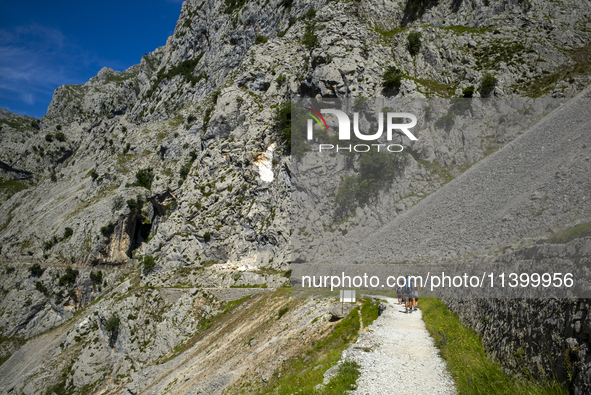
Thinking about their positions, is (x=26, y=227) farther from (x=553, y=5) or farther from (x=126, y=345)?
(x=553, y=5)

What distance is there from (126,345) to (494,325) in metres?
40.0

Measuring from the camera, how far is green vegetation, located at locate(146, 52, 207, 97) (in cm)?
10412

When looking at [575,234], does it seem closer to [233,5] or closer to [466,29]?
[466,29]

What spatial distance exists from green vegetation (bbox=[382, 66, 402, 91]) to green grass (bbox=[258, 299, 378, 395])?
3888 cm

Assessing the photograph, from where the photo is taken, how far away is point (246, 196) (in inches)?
1906

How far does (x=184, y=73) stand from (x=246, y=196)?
267 ft

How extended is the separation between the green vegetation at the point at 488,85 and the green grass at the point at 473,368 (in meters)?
43.5

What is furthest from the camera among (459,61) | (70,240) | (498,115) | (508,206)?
(70,240)

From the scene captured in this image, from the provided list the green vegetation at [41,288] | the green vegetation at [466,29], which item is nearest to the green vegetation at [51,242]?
the green vegetation at [41,288]

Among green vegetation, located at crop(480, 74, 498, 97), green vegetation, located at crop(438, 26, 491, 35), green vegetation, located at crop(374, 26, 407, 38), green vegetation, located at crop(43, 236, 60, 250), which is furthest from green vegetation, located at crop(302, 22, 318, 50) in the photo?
green vegetation, located at crop(43, 236, 60, 250)

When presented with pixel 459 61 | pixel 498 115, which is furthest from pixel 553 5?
pixel 498 115

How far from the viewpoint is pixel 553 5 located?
54156mm

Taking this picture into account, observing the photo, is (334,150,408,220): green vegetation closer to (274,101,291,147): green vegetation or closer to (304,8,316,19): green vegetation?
(274,101,291,147): green vegetation

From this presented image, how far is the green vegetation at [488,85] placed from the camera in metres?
45.1
